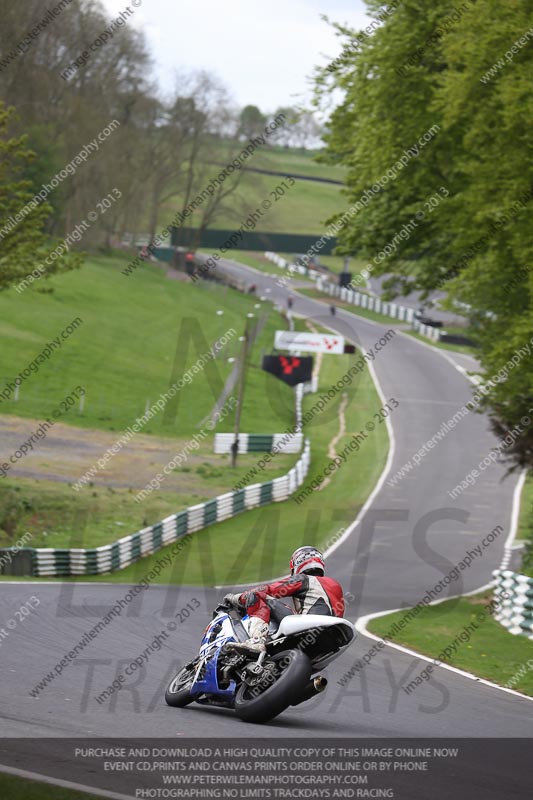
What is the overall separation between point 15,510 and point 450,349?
161 feet

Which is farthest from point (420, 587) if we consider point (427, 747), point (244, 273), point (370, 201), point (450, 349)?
point (244, 273)

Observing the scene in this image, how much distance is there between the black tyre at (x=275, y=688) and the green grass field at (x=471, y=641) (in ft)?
15.5

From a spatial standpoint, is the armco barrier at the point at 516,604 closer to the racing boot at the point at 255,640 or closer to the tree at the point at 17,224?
the racing boot at the point at 255,640

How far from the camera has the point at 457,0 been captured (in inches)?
888

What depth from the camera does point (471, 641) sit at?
16922 millimetres

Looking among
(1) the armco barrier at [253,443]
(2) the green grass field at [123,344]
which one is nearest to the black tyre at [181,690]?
(1) the armco barrier at [253,443]

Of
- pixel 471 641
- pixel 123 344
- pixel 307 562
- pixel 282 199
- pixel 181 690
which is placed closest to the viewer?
pixel 307 562

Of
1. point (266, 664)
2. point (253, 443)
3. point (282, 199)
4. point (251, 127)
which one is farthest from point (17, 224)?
point (282, 199)

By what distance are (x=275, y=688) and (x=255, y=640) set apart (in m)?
0.62

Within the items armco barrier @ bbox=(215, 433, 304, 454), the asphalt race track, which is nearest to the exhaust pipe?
the asphalt race track

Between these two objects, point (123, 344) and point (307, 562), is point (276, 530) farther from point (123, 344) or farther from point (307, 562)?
point (123, 344)

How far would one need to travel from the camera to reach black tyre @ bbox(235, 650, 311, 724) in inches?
336

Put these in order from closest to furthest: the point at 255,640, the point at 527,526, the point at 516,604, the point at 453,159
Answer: the point at 255,640
the point at 516,604
the point at 453,159
the point at 527,526

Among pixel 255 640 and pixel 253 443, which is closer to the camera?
pixel 255 640
